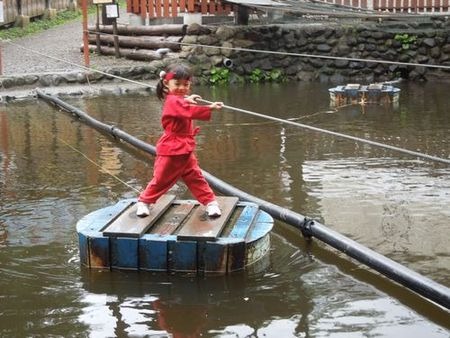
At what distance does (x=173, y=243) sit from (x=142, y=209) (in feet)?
1.79

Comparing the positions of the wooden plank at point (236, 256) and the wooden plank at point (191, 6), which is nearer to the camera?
the wooden plank at point (236, 256)

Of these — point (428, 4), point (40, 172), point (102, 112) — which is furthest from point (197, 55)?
point (40, 172)

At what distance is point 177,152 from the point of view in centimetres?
498

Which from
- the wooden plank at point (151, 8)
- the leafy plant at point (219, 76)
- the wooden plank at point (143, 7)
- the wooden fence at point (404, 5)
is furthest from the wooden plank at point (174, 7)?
the wooden fence at point (404, 5)

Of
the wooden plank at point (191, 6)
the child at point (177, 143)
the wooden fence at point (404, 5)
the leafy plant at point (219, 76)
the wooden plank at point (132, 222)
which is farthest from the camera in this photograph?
the wooden fence at point (404, 5)

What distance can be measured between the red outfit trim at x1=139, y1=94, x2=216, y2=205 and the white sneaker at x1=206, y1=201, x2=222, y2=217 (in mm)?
54

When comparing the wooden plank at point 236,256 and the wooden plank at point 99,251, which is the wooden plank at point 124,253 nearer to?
the wooden plank at point 99,251

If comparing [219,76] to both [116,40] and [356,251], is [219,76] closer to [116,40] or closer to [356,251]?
[116,40]

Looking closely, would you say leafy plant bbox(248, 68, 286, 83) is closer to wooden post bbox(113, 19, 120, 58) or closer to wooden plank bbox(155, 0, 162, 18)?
wooden plank bbox(155, 0, 162, 18)

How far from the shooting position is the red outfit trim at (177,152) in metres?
4.87

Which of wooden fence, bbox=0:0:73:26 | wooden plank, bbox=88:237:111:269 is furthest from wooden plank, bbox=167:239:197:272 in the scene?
wooden fence, bbox=0:0:73:26

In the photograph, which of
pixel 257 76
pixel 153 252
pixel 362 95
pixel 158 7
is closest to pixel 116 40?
pixel 158 7

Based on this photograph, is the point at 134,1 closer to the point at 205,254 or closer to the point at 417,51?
the point at 417,51

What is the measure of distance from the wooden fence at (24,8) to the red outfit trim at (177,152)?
55.8 feet
